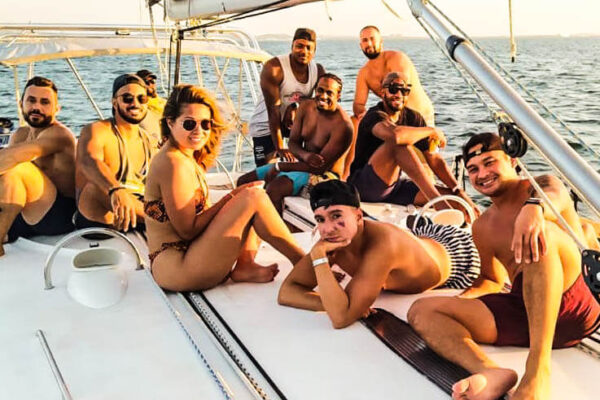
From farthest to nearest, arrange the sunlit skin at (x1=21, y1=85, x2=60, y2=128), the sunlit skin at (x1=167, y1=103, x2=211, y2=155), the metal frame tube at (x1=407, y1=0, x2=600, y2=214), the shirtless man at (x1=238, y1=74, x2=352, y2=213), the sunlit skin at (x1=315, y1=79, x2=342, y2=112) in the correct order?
the shirtless man at (x1=238, y1=74, x2=352, y2=213), the sunlit skin at (x1=315, y1=79, x2=342, y2=112), the sunlit skin at (x1=21, y1=85, x2=60, y2=128), the sunlit skin at (x1=167, y1=103, x2=211, y2=155), the metal frame tube at (x1=407, y1=0, x2=600, y2=214)

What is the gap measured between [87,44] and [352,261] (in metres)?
3.82

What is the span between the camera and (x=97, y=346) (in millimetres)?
2684

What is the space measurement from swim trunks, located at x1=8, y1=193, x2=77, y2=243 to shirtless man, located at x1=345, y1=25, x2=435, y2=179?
2052 millimetres

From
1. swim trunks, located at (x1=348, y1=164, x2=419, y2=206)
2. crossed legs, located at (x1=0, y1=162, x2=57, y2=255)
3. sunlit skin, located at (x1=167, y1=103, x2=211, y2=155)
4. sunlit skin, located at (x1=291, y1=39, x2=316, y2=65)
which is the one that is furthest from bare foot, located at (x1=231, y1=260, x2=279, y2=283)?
sunlit skin, located at (x1=291, y1=39, x2=316, y2=65)

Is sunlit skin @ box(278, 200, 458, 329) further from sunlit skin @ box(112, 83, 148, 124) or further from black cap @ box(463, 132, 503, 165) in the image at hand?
sunlit skin @ box(112, 83, 148, 124)

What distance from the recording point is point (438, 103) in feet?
59.2

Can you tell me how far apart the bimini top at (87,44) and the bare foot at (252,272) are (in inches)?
113

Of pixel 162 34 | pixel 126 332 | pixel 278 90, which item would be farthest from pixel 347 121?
pixel 162 34

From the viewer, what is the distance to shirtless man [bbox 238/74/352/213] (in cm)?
457

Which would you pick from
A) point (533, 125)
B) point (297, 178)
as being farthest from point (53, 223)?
Answer: point (533, 125)

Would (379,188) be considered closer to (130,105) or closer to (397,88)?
(397,88)

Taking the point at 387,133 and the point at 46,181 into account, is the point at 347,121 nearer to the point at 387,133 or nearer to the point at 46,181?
the point at 387,133

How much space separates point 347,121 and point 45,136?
194cm

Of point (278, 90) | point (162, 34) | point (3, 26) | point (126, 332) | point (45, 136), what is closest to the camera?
point (126, 332)
